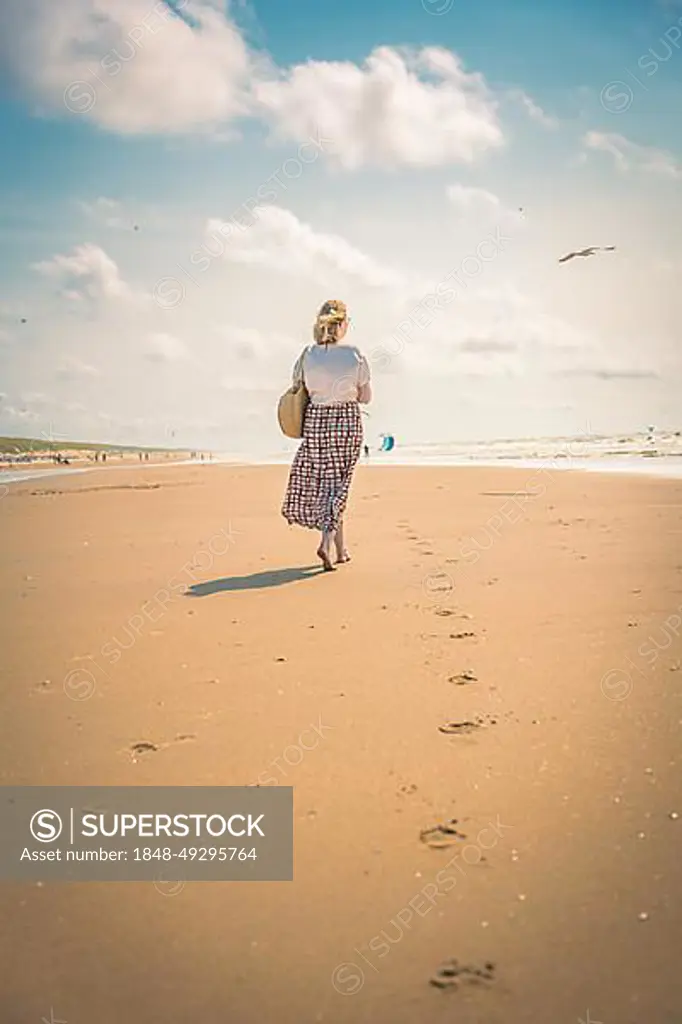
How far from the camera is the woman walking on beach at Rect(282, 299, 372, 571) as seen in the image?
580 centimetres

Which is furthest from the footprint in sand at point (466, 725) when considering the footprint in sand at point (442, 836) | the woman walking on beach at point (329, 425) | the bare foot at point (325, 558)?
the woman walking on beach at point (329, 425)

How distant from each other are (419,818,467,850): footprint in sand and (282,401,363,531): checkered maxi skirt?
3.98m

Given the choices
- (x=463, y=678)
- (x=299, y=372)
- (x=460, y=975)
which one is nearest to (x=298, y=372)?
(x=299, y=372)

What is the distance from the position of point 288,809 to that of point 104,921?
574mm

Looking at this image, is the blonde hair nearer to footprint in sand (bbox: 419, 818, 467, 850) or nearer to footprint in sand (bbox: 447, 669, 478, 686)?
footprint in sand (bbox: 447, 669, 478, 686)

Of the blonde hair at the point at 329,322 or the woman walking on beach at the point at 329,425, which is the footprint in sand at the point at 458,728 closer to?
the woman walking on beach at the point at 329,425

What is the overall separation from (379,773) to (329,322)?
4.29 meters

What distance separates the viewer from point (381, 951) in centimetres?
151

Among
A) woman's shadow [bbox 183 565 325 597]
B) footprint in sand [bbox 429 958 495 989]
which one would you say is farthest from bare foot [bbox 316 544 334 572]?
footprint in sand [bbox 429 958 495 989]

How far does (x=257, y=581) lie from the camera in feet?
17.2

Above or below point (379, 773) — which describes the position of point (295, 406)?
above

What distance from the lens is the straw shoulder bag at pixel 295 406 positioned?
19.6 feet

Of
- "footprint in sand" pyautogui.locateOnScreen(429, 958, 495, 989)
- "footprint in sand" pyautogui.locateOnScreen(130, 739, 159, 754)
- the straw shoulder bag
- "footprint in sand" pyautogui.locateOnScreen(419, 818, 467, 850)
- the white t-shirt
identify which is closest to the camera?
"footprint in sand" pyautogui.locateOnScreen(429, 958, 495, 989)

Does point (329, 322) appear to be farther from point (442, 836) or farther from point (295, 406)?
point (442, 836)
